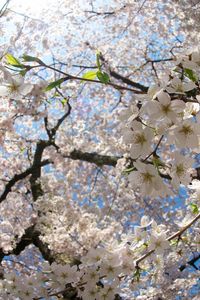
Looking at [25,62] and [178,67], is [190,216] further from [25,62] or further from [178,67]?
[25,62]

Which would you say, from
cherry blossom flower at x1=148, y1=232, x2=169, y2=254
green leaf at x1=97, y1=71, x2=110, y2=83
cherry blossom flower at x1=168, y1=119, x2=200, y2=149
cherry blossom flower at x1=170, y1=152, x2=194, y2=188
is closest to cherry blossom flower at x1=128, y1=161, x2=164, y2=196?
cherry blossom flower at x1=170, y1=152, x2=194, y2=188

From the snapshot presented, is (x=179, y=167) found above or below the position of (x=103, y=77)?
below

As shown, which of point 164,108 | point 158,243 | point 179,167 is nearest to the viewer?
point 164,108

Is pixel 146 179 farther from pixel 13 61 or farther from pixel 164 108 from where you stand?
pixel 13 61

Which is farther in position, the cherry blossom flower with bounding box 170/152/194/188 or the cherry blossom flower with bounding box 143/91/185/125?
the cherry blossom flower with bounding box 170/152/194/188

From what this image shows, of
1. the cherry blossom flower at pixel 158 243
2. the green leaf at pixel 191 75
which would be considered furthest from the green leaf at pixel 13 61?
the cherry blossom flower at pixel 158 243

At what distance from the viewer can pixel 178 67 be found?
7.13 feet

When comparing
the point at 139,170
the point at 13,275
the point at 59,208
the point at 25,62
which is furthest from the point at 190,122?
the point at 59,208

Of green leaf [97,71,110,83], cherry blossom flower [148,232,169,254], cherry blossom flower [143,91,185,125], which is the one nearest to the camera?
cherry blossom flower [143,91,185,125]

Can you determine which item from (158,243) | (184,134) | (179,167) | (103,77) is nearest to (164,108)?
(184,134)

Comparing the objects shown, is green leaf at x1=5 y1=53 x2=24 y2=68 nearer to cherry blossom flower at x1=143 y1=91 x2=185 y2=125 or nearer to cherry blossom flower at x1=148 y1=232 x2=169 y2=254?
cherry blossom flower at x1=143 y1=91 x2=185 y2=125

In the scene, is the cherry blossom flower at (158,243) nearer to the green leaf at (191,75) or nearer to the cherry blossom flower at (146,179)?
the cherry blossom flower at (146,179)

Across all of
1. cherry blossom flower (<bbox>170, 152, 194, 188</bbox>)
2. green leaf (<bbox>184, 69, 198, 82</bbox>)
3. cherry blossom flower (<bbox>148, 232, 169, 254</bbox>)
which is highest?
green leaf (<bbox>184, 69, 198, 82</bbox>)

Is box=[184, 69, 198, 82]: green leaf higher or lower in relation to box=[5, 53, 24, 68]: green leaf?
lower
